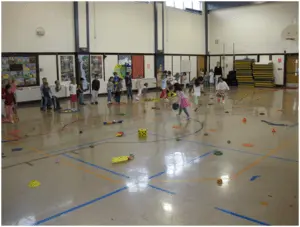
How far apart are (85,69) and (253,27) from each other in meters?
13.0

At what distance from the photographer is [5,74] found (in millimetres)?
15406

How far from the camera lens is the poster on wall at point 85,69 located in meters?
18.6

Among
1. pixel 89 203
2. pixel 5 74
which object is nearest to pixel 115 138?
pixel 89 203

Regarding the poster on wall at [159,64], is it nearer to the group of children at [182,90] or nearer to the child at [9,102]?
the group of children at [182,90]

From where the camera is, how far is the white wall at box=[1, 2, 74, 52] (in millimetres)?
15492

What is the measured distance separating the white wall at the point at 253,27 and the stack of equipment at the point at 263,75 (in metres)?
1.16

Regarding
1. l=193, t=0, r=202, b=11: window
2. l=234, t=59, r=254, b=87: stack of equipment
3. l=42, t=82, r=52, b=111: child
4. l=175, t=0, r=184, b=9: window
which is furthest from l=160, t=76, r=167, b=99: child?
l=193, t=0, r=202, b=11: window

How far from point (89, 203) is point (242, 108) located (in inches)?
408

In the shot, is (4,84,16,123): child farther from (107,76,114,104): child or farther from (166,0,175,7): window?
(166,0,175,7): window

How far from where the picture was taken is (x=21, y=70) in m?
16.0

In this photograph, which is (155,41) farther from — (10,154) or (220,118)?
(10,154)

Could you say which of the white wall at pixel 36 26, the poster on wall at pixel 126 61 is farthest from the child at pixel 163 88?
the white wall at pixel 36 26

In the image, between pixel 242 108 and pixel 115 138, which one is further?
pixel 242 108

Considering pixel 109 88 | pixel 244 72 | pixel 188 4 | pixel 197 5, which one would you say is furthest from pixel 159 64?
pixel 109 88
